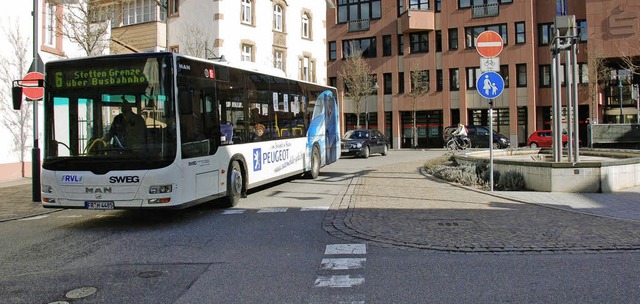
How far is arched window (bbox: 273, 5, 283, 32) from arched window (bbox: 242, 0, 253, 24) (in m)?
2.33

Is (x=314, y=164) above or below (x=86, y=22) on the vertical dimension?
below

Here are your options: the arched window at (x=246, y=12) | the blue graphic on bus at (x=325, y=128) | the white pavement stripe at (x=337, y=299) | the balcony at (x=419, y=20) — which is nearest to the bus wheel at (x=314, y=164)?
the blue graphic on bus at (x=325, y=128)

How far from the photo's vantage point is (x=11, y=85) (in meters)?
16.7

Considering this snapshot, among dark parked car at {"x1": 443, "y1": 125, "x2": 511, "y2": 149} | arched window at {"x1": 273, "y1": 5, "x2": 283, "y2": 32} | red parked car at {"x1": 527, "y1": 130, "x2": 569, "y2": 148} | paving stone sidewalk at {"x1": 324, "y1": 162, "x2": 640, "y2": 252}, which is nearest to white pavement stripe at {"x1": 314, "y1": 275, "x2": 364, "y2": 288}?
paving stone sidewalk at {"x1": 324, "y1": 162, "x2": 640, "y2": 252}

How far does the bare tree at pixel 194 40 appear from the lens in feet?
99.5

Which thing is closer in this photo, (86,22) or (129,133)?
(129,133)

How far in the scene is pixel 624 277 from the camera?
5.57 meters

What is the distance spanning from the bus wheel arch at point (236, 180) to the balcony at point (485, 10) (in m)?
39.0

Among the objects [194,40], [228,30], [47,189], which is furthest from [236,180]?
[228,30]

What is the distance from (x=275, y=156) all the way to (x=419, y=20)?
36.4 m

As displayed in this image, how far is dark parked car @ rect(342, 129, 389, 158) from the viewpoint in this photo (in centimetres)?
2784

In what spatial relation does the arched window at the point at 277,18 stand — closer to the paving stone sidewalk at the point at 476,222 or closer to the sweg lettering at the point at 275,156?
the sweg lettering at the point at 275,156

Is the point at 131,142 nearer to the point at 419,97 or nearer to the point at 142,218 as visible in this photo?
the point at 142,218

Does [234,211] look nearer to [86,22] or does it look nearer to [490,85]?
[490,85]
